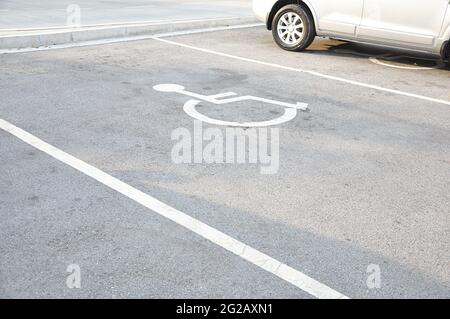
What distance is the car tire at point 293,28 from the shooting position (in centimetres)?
868

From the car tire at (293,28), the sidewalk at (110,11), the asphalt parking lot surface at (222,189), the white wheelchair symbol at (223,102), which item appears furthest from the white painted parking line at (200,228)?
the sidewalk at (110,11)

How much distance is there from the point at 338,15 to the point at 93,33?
14.7 ft

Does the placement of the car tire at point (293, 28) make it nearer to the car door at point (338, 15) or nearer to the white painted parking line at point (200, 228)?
the car door at point (338, 15)

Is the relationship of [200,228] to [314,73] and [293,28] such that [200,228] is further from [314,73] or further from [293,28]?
[293,28]

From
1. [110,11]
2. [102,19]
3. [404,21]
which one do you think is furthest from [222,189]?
[110,11]

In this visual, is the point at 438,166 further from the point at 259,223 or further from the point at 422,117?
the point at 259,223

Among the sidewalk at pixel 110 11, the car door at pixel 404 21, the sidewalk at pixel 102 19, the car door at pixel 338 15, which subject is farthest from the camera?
the sidewalk at pixel 110 11

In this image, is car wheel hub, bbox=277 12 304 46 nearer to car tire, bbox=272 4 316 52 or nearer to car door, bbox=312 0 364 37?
car tire, bbox=272 4 316 52

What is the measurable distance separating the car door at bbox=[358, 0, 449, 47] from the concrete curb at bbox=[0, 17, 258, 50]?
423 cm

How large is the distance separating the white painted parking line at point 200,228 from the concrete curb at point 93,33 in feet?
14.3

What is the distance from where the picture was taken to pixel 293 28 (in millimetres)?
8922

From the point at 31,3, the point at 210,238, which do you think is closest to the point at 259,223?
the point at 210,238

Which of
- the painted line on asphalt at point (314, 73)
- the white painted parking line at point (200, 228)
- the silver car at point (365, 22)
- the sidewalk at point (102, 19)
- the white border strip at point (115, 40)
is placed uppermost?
the silver car at point (365, 22)

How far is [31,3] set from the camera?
1309 cm
